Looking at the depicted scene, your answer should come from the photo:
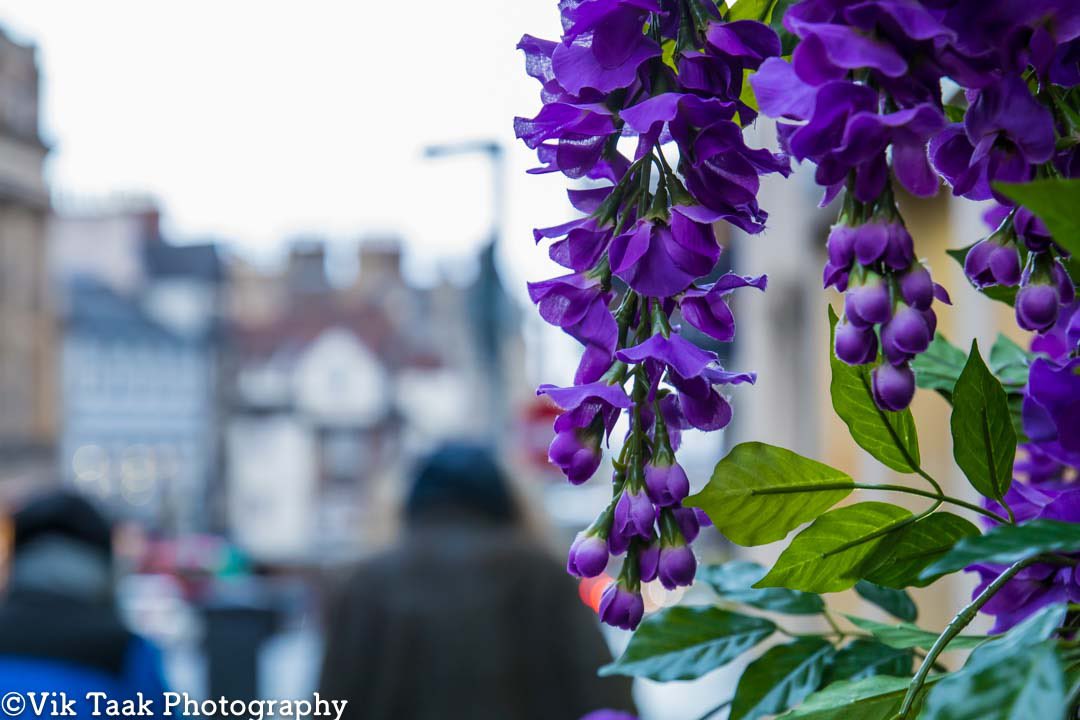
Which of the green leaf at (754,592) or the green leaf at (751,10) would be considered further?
the green leaf at (754,592)

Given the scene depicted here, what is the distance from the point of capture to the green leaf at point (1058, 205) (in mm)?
440

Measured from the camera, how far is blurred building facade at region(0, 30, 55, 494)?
3133 cm

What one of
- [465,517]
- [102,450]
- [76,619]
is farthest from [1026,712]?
[102,450]

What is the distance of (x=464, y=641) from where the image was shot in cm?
361

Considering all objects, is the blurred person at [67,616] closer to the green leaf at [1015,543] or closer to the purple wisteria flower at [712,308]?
the purple wisteria flower at [712,308]

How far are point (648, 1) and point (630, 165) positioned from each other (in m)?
0.09

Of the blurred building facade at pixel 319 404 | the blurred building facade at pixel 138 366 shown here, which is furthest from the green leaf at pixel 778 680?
the blurred building facade at pixel 319 404

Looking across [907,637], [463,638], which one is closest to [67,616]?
[463,638]

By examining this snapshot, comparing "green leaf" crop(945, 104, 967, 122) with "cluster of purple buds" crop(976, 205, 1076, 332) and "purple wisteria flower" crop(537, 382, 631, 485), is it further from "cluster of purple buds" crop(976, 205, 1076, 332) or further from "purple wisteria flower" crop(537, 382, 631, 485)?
"purple wisteria flower" crop(537, 382, 631, 485)

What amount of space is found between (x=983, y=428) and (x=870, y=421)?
0.05 meters

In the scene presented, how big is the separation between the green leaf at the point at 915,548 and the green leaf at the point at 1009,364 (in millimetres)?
229

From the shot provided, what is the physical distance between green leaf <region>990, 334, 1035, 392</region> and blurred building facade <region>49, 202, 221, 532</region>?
125ft

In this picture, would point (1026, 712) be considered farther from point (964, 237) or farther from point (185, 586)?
point (185, 586)

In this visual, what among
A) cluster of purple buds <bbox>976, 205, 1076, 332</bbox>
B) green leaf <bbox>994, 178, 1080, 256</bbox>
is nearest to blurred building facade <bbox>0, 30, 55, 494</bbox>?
cluster of purple buds <bbox>976, 205, 1076, 332</bbox>
